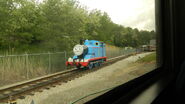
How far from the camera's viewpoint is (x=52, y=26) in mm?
1046

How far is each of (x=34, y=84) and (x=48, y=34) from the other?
29.0 inches

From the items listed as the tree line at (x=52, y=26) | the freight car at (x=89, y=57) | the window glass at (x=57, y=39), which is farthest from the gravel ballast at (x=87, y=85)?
the tree line at (x=52, y=26)

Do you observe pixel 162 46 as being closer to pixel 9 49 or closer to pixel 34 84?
pixel 34 84

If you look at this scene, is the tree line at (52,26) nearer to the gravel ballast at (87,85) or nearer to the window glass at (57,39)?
the window glass at (57,39)

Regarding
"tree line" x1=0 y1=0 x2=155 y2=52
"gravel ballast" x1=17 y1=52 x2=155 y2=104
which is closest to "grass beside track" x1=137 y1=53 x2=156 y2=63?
"gravel ballast" x1=17 y1=52 x2=155 y2=104

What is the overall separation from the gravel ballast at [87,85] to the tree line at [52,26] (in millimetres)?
369

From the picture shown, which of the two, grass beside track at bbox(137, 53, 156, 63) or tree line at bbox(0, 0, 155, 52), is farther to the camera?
grass beside track at bbox(137, 53, 156, 63)

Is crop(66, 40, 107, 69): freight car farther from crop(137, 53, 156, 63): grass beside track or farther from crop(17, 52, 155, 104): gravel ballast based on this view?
crop(137, 53, 156, 63): grass beside track

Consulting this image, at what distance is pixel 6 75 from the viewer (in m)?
0.84

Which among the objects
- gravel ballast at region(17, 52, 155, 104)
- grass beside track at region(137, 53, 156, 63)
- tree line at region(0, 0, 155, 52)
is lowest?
gravel ballast at region(17, 52, 155, 104)

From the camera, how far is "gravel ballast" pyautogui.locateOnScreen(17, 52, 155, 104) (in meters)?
0.94

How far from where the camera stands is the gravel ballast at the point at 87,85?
0.94 m

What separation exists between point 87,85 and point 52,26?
61cm

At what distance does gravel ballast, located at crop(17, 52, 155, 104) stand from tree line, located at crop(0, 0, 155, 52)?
0.37 m
